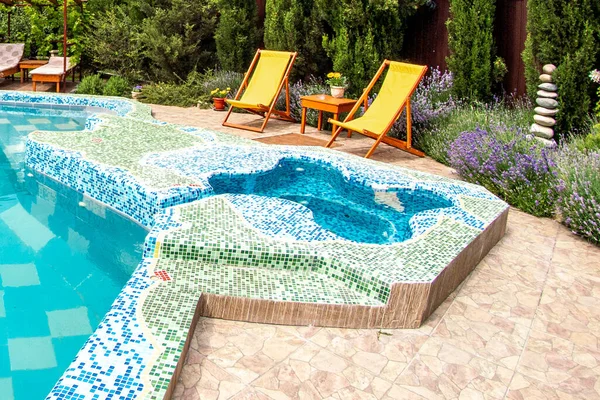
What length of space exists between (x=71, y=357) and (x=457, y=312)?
86.4 inches

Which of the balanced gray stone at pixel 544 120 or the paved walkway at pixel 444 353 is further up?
the balanced gray stone at pixel 544 120

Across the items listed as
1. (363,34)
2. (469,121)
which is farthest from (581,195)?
(363,34)

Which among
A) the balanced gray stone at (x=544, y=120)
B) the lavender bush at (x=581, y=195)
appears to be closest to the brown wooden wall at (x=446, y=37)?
the balanced gray stone at (x=544, y=120)

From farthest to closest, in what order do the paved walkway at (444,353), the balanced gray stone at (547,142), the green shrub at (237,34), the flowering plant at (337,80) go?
the green shrub at (237,34), the flowering plant at (337,80), the balanced gray stone at (547,142), the paved walkway at (444,353)

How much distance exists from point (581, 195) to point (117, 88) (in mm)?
8775

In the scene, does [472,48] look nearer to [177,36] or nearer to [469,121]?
[469,121]

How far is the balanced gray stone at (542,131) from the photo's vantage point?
21.5ft

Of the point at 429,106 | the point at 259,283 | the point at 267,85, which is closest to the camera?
the point at 259,283

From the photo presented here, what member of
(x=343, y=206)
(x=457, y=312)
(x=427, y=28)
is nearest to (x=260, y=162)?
(x=343, y=206)

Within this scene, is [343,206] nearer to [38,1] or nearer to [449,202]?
[449,202]

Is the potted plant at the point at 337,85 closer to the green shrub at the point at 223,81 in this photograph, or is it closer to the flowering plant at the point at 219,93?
the flowering plant at the point at 219,93

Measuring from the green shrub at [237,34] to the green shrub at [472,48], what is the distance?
427cm

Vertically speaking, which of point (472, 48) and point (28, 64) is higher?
point (472, 48)

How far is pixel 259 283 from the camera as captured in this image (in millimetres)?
3400
